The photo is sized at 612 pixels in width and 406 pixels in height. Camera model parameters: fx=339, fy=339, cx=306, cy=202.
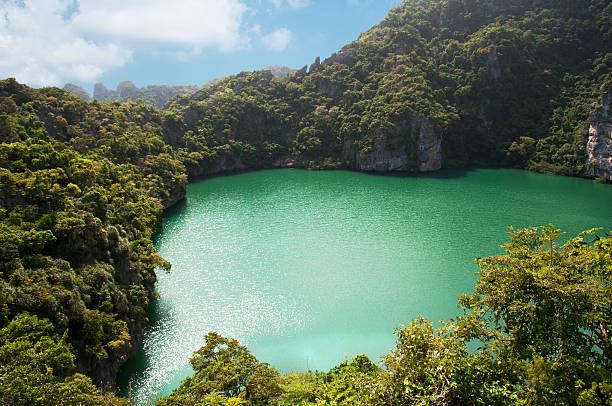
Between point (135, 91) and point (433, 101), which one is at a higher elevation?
point (135, 91)

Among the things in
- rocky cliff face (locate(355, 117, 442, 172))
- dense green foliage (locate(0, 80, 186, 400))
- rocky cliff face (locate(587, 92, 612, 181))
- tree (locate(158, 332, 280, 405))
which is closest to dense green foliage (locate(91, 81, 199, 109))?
rocky cliff face (locate(355, 117, 442, 172))

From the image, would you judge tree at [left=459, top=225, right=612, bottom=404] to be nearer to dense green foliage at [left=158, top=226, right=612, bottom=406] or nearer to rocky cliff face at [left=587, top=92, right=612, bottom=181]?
dense green foliage at [left=158, top=226, right=612, bottom=406]

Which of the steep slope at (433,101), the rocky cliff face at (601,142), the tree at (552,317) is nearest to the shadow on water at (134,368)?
the tree at (552,317)

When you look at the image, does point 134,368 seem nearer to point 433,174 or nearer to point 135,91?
point 433,174

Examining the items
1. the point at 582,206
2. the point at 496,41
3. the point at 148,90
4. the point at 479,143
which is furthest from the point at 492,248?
the point at 148,90

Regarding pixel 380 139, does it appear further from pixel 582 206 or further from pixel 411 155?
pixel 582 206

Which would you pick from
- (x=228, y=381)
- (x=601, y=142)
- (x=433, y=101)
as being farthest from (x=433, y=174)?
(x=228, y=381)

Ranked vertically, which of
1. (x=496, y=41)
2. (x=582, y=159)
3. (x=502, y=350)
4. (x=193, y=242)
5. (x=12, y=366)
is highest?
(x=496, y=41)
